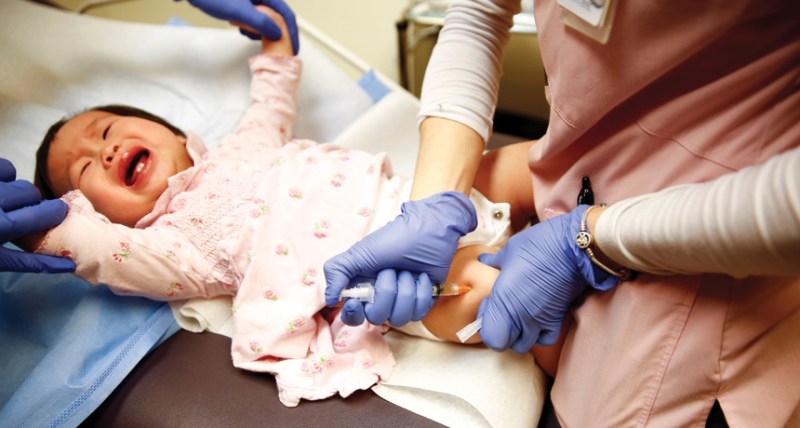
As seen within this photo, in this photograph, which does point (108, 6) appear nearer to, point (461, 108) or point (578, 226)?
point (461, 108)

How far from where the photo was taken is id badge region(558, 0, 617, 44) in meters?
0.60

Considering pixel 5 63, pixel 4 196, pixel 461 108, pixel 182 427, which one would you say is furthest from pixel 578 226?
pixel 5 63

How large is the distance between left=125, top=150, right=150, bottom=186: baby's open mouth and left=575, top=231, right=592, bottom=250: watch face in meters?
0.97

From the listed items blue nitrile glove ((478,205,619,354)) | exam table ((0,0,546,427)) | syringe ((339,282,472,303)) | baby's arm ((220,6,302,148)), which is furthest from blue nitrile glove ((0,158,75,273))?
blue nitrile glove ((478,205,619,354))

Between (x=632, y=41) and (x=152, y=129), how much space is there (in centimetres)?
107

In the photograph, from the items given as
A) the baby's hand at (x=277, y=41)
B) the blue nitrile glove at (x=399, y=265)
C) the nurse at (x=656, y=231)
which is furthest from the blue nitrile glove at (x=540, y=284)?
the baby's hand at (x=277, y=41)

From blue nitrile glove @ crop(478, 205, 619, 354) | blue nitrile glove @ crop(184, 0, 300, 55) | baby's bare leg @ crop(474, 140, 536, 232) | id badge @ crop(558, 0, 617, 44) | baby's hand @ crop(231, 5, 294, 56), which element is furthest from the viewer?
baby's hand @ crop(231, 5, 294, 56)

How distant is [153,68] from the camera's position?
1445 millimetres

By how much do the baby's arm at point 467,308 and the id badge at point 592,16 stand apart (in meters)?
0.43

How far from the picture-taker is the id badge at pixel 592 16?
0.60 meters

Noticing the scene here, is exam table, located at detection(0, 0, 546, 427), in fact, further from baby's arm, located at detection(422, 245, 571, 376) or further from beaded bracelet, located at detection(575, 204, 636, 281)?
beaded bracelet, located at detection(575, 204, 636, 281)

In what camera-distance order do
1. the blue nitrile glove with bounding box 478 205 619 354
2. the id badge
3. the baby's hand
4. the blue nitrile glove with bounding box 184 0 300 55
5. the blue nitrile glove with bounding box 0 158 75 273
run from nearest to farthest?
the id badge, the blue nitrile glove with bounding box 478 205 619 354, the blue nitrile glove with bounding box 0 158 75 273, the blue nitrile glove with bounding box 184 0 300 55, the baby's hand

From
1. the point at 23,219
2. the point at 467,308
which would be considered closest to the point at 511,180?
the point at 467,308

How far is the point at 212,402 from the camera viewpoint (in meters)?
0.87
